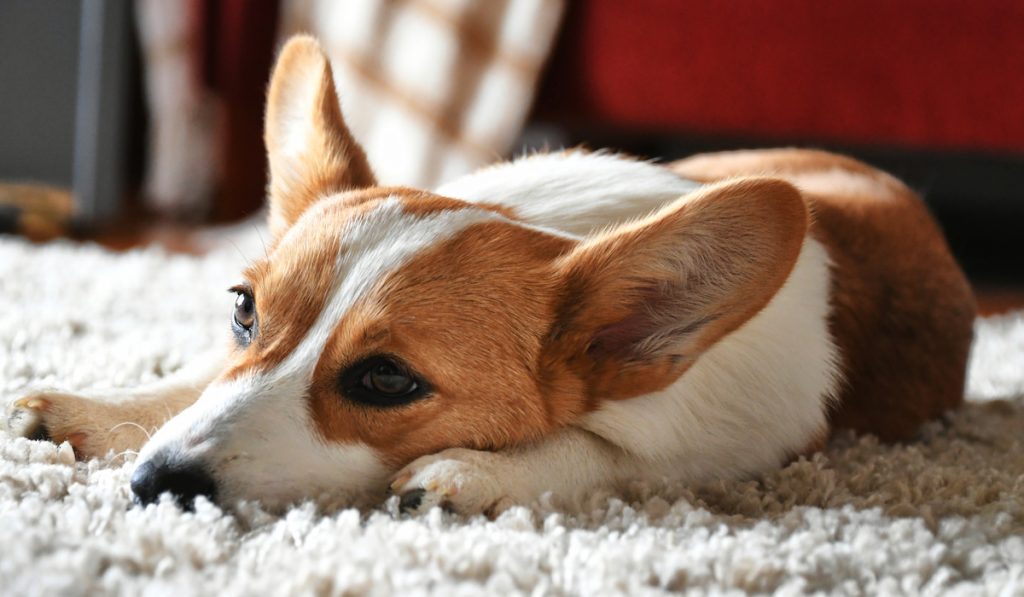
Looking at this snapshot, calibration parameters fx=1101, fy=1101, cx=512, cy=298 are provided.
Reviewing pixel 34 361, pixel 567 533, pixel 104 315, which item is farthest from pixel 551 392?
pixel 104 315

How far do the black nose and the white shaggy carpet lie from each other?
1.1 inches

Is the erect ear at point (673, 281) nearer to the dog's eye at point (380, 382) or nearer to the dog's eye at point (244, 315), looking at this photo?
the dog's eye at point (380, 382)

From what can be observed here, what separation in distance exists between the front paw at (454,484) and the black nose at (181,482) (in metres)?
0.20

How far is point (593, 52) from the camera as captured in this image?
306 centimetres

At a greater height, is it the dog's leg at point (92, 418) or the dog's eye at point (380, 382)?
the dog's eye at point (380, 382)

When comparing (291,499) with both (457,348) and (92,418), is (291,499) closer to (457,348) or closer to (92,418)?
(457,348)

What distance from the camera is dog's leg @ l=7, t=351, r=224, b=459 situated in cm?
131

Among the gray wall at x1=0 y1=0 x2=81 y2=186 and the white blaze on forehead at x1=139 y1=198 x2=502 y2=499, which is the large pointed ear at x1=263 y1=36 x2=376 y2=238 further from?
the gray wall at x1=0 y1=0 x2=81 y2=186

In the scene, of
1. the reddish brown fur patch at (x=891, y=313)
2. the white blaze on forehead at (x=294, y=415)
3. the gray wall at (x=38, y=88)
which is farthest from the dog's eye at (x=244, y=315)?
the gray wall at (x=38, y=88)

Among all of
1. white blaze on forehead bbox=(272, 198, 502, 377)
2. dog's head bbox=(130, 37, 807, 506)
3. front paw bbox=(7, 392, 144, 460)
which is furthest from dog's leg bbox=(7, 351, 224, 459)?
white blaze on forehead bbox=(272, 198, 502, 377)

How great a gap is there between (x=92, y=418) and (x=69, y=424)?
3cm

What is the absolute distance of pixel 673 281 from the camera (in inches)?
48.6

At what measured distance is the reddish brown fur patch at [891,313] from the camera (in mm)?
1550

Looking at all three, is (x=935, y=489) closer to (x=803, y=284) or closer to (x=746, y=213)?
(x=803, y=284)
